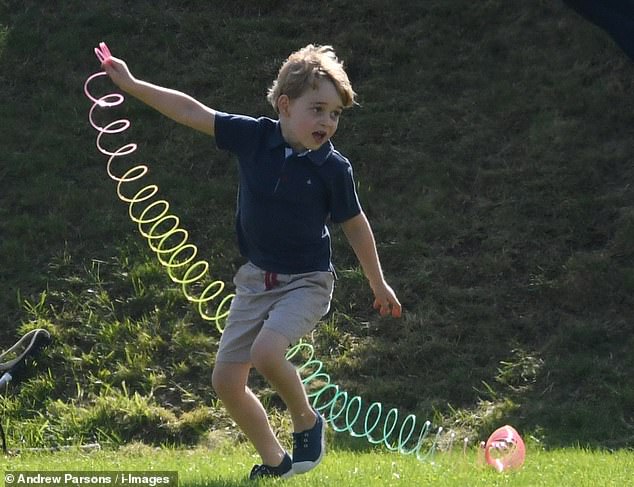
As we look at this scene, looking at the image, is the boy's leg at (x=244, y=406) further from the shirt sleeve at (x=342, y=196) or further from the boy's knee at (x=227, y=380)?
the shirt sleeve at (x=342, y=196)

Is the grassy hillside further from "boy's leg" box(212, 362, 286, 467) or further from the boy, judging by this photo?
the boy

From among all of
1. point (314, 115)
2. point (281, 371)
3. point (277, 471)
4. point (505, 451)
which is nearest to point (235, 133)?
point (314, 115)

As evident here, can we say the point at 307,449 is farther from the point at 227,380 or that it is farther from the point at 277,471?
the point at 227,380

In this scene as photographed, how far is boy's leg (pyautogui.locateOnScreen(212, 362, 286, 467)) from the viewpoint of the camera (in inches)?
197

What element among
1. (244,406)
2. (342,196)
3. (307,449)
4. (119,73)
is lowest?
(307,449)

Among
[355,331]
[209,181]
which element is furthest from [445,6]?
[355,331]

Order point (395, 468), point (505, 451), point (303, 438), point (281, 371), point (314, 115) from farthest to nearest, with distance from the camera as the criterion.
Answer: point (505, 451) → point (395, 468) → point (303, 438) → point (314, 115) → point (281, 371)

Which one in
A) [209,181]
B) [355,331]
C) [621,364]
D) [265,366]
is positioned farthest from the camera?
[209,181]

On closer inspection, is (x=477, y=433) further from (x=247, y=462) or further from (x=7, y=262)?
(x=7, y=262)

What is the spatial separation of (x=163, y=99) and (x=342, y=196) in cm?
85

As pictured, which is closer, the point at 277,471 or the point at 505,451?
the point at 277,471

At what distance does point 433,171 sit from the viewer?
9703 mm

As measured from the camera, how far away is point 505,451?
5805 millimetres

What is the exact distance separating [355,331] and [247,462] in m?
2.62
